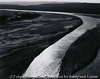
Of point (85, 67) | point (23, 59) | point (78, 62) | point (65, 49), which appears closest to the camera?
point (85, 67)

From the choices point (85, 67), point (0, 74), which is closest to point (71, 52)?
point (85, 67)

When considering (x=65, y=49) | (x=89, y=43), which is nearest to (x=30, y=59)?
(x=65, y=49)

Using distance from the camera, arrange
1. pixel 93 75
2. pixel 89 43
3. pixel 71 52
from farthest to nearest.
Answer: pixel 89 43 → pixel 71 52 → pixel 93 75

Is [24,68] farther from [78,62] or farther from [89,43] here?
[89,43]

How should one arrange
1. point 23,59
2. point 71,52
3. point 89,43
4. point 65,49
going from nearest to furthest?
point 23,59 < point 71,52 < point 65,49 < point 89,43

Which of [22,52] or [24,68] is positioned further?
[22,52]

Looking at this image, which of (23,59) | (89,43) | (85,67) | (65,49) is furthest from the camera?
(89,43)

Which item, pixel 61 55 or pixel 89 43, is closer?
pixel 61 55

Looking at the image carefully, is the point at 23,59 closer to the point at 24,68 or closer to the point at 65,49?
the point at 24,68
